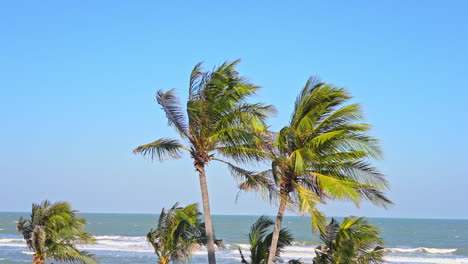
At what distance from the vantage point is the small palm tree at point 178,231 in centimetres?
1414

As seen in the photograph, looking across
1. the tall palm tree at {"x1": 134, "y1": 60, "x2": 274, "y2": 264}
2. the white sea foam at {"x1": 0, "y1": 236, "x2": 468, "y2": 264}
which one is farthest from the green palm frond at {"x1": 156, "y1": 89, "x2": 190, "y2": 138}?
the white sea foam at {"x1": 0, "y1": 236, "x2": 468, "y2": 264}

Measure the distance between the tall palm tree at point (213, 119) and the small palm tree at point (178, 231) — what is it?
153 centimetres

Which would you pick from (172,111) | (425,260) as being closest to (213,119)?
(172,111)

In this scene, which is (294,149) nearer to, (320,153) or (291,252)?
(320,153)

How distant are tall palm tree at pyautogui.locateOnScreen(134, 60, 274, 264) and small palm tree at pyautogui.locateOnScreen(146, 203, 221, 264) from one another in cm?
153

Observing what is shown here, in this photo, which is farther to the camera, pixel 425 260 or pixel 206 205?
pixel 425 260

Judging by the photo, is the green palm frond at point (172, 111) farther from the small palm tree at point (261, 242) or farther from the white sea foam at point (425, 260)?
the white sea foam at point (425, 260)

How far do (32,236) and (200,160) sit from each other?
15.6 ft

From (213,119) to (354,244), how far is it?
374cm

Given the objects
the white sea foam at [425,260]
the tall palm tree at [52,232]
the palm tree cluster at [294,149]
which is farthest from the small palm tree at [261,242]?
the white sea foam at [425,260]

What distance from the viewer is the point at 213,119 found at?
12.5 metres

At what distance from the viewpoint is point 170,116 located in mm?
12688

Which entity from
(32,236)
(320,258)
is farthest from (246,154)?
(32,236)

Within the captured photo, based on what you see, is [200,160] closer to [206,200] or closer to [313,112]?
[206,200]
